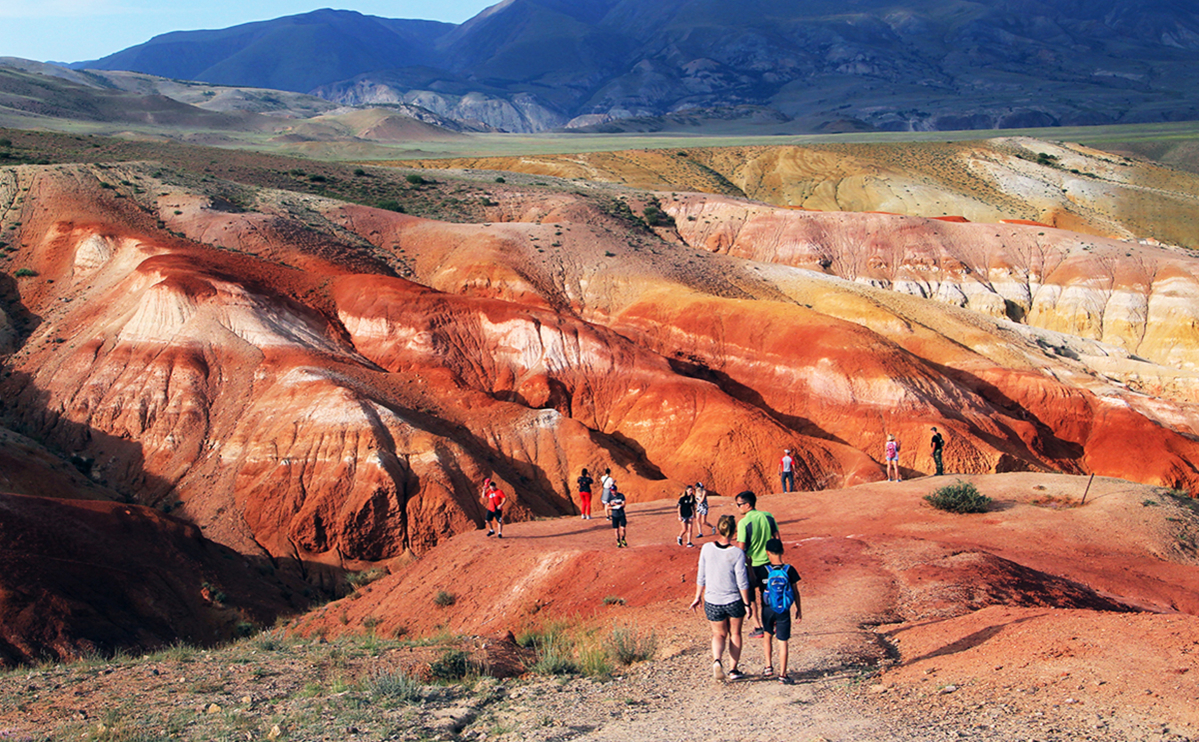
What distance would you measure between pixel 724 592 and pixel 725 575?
18 cm

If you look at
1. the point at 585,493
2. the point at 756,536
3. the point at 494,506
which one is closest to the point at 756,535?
the point at 756,536

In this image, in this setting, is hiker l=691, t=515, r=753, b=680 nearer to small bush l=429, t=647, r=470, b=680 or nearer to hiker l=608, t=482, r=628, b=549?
small bush l=429, t=647, r=470, b=680

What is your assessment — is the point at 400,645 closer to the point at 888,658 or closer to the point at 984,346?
the point at 888,658

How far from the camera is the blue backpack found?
9273 mm

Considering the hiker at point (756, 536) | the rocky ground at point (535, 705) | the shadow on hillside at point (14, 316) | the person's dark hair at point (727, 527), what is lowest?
the rocky ground at point (535, 705)

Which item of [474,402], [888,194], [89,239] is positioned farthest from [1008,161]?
[89,239]

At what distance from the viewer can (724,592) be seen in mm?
9297

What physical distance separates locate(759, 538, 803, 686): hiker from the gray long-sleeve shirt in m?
0.35

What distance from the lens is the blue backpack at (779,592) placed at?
30.4 feet

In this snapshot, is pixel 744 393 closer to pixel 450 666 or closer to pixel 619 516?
pixel 619 516

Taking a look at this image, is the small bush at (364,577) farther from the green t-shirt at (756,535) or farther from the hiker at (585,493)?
the green t-shirt at (756,535)

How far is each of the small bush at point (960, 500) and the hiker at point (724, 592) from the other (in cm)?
1297

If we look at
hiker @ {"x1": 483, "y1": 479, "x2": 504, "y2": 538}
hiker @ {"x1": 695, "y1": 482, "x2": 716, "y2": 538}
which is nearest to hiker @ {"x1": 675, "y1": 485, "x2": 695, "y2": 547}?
hiker @ {"x1": 695, "y1": 482, "x2": 716, "y2": 538}

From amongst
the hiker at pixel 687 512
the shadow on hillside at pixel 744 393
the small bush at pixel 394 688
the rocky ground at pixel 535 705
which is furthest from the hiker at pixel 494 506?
the shadow on hillside at pixel 744 393
